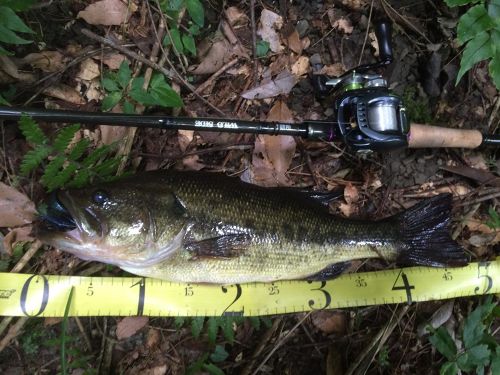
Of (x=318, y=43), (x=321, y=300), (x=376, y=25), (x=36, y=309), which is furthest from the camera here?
(x=318, y=43)

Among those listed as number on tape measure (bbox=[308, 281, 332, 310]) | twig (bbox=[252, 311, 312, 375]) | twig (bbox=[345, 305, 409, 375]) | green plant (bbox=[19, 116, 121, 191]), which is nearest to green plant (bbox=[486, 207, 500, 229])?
twig (bbox=[345, 305, 409, 375])

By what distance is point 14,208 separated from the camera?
307 cm

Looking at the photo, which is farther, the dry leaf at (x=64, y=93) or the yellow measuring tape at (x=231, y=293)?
the dry leaf at (x=64, y=93)

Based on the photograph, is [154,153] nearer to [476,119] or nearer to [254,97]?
[254,97]

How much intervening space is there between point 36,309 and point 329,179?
2.60m

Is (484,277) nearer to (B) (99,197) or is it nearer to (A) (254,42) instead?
(A) (254,42)

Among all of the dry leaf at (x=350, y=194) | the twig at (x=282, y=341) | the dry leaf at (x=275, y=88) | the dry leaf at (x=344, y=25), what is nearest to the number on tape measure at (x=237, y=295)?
the twig at (x=282, y=341)

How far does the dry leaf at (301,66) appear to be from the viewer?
3.83 m

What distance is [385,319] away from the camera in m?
3.73

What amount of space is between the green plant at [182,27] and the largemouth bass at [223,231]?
128 centimetres

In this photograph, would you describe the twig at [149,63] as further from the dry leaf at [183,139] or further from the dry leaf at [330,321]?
the dry leaf at [330,321]

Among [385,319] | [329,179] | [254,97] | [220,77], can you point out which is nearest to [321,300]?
[385,319]

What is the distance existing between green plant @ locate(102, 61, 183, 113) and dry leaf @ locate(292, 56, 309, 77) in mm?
1189

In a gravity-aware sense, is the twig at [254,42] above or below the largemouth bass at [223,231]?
above
